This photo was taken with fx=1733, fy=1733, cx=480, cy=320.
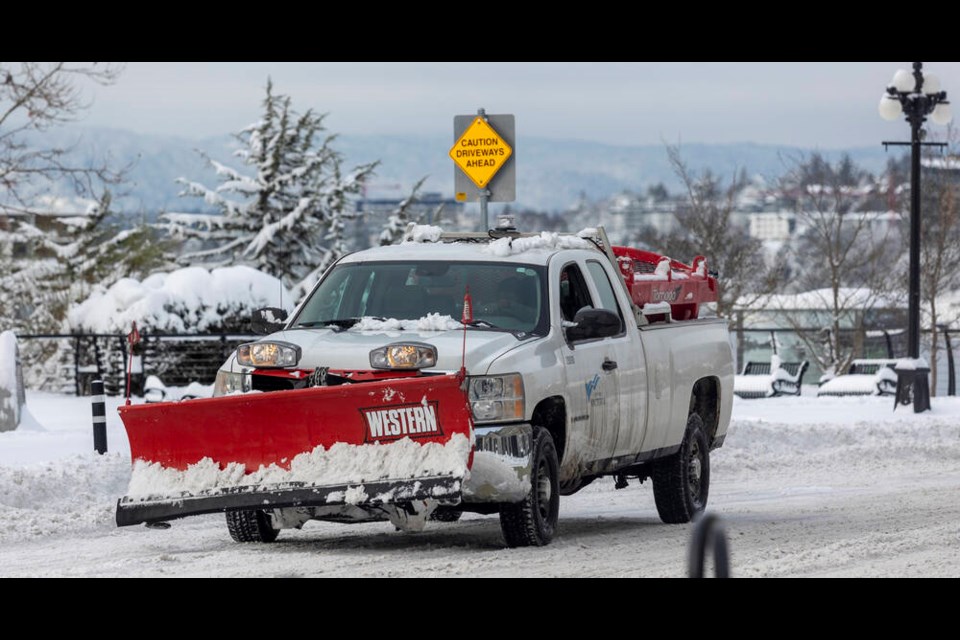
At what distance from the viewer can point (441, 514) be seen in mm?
9844

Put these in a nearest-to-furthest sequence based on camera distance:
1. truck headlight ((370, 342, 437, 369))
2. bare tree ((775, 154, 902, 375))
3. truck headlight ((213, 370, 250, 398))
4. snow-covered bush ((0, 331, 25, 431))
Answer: truck headlight ((370, 342, 437, 369)) < truck headlight ((213, 370, 250, 398)) < snow-covered bush ((0, 331, 25, 431)) < bare tree ((775, 154, 902, 375))

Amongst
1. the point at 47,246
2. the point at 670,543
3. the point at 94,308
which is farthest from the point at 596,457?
the point at 47,246

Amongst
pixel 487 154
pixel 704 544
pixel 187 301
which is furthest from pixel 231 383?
pixel 187 301

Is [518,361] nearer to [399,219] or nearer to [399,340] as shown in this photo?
[399,340]

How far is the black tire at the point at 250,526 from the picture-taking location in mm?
10305

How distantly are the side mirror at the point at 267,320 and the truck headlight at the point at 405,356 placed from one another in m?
1.49

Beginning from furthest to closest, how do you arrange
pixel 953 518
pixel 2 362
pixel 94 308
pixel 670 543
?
pixel 94 308, pixel 2 362, pixel 953 518, pixel 670 543

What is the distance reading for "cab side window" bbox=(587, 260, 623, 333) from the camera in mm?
11522

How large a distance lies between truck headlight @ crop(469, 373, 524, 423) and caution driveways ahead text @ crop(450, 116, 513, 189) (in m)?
7.40

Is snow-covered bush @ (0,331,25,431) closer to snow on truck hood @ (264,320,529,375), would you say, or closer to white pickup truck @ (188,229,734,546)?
white pickup truck @ (188,229,734,546)

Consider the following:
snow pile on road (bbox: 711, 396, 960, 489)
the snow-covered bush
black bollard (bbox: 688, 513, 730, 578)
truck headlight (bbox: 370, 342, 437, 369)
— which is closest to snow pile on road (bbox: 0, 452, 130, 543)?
truck headlight (bbox: 370, 342, 437, 369)

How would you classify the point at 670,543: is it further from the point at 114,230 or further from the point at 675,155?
the point at 114,230

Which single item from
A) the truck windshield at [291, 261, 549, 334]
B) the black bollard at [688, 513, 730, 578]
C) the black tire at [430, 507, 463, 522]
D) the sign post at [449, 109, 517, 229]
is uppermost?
the sign post at [449, 109, 517, 229]

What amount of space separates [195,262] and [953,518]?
1188 inches
